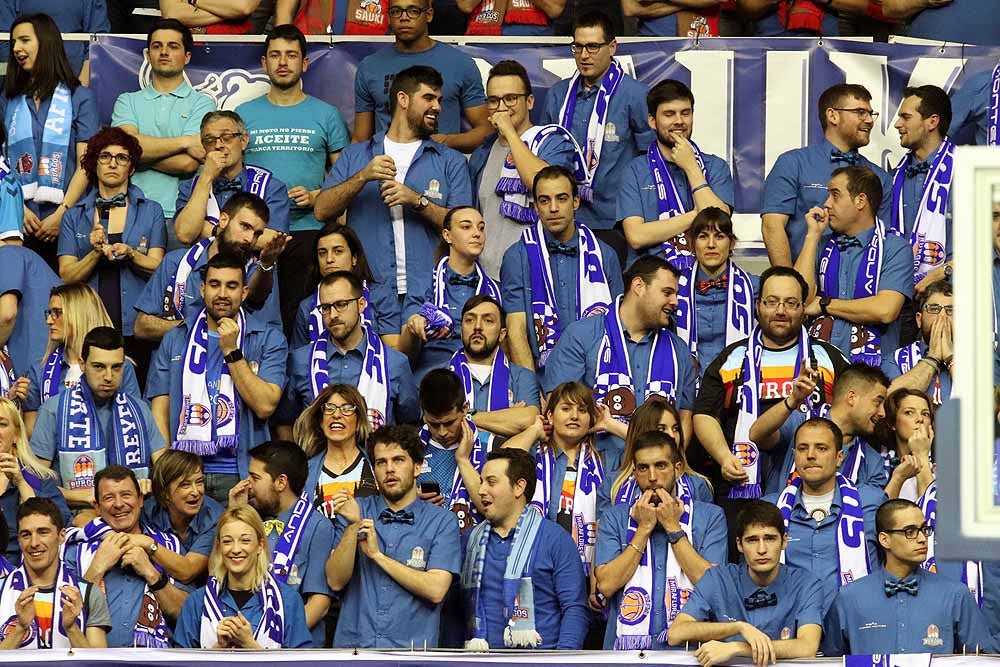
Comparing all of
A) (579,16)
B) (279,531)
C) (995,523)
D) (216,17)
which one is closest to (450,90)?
(579,16)

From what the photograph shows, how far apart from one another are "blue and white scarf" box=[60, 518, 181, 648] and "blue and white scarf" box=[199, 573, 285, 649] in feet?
0.96

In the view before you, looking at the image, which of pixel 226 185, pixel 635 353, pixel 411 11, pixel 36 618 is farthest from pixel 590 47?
pixel 36 618

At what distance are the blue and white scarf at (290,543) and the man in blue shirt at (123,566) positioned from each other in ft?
1.46

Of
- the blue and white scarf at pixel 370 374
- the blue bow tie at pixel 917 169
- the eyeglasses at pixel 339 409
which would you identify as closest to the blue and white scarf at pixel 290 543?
the eyeglasses at pixel 339 409

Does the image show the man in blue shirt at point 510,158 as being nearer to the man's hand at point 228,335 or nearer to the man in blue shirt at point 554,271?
the man in blue shirt at point 554,271

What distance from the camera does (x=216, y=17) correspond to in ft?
45.8

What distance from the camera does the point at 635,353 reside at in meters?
11.1

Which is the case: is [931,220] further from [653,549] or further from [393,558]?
[393,558]

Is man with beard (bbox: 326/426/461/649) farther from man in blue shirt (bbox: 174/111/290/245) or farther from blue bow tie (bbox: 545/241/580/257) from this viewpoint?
man in blue shirt (bbox: 174/111/290/245)

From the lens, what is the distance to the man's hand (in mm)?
11195

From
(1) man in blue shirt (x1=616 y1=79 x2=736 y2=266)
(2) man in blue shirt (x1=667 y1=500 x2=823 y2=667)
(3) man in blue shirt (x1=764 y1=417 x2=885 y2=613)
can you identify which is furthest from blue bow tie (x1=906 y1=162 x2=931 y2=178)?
(2) man in blue shirt (x1=667 y1=500 x2=823 y2=667)

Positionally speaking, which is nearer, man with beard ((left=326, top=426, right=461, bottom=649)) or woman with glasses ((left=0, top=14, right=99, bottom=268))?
man with beard ((left=326, top=426, right=461, bottom=649))

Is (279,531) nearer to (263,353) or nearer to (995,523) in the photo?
(263,353)

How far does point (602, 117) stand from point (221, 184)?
219cm
